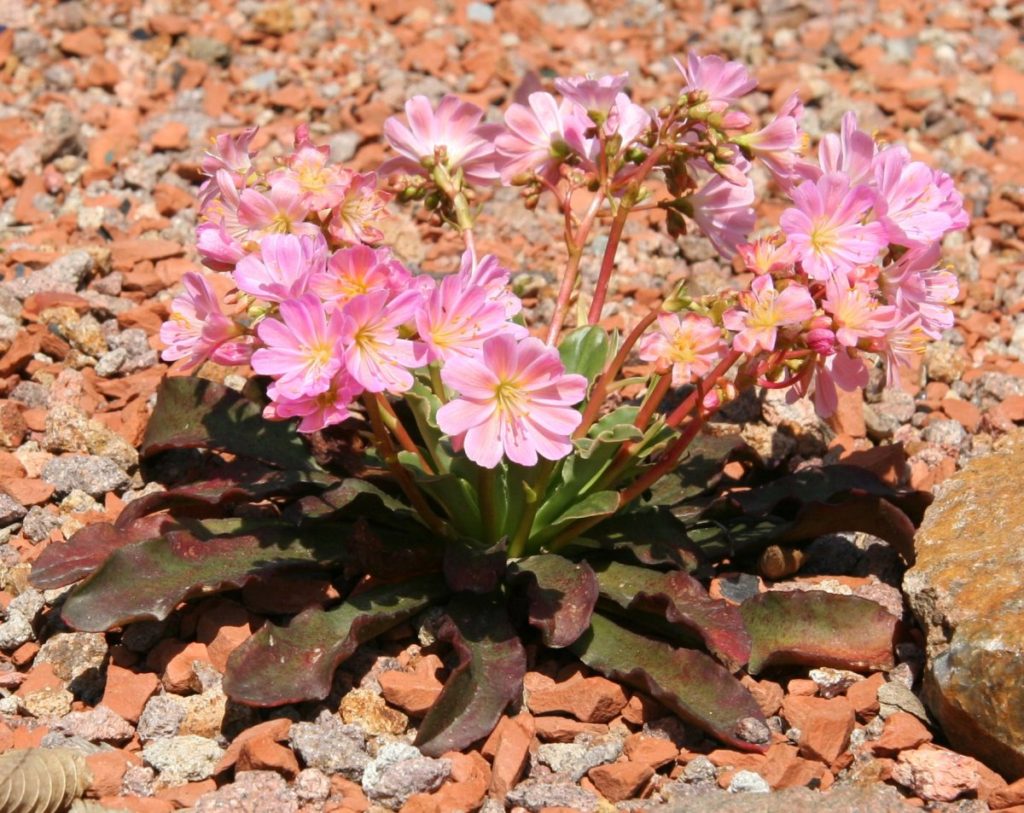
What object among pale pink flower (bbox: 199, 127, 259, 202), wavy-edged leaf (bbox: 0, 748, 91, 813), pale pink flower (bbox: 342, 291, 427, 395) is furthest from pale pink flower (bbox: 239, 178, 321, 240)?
wavy-edged leaf (bbox: 0, 748, 91, 813)

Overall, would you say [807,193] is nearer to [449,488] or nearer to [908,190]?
[908,190]

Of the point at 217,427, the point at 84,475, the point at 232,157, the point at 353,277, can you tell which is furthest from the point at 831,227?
the point at 84,475

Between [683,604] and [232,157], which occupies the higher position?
[232,157]

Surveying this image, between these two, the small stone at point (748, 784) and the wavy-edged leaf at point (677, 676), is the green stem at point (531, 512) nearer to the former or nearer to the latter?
the wavy-edged leaf at point (677, 676)

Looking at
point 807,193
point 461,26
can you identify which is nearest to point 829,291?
point 807,193

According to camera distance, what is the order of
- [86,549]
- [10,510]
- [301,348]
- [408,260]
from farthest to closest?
[408,260] → [10,510] → [86,549] → [301,348]

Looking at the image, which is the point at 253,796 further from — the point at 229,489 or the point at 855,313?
the point at 855,313

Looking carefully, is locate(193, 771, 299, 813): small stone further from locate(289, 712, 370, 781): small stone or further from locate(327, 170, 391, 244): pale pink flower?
locate(327, 170, 391, 244): pale pink flower
